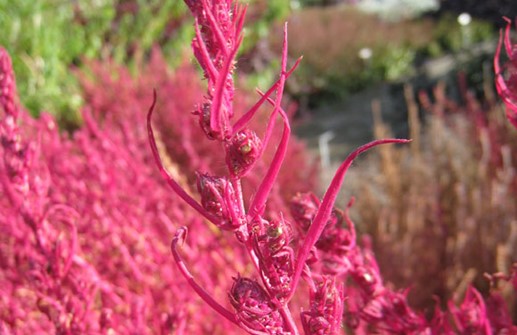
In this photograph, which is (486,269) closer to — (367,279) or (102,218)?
(102,218)

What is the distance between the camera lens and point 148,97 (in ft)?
11.1

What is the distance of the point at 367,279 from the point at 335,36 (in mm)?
8665

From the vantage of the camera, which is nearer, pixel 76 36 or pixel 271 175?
pixel 271 175

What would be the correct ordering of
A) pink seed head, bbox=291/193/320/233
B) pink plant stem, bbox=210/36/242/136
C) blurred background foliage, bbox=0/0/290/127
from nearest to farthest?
pink plant stem, bbox=210/36/242/136 < pink seed head, bbox=291/193/320/233 < blurred background foliage, bbox=0/0/290/127

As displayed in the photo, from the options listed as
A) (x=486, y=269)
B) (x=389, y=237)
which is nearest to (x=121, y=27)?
(x=389, y=237)

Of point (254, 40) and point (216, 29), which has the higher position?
point (254, 40)

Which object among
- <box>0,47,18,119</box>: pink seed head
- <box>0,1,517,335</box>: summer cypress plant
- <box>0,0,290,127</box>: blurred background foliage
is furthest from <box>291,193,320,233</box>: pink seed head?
<box>0,0,290,127</box>: blurred background foliage

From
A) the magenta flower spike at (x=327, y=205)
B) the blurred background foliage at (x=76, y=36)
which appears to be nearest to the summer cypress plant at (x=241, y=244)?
the magenta flower spike at (x=327, y=205)

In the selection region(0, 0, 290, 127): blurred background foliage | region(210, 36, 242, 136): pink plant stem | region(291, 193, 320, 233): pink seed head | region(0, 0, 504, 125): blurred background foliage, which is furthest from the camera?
region(0, 0, 504, 125): blurred background foliage

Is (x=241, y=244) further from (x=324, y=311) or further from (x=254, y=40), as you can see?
(x=254, y=40)

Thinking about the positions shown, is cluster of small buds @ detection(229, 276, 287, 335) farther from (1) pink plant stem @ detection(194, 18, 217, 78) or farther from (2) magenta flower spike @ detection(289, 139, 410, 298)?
(1) pink plant stem @ detection(194, 18, 217, 78)

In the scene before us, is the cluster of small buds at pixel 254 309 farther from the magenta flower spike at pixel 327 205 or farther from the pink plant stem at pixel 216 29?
the pink plant stem at pixel 216 29

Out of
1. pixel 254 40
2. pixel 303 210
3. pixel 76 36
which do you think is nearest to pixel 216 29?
pixel 303 210

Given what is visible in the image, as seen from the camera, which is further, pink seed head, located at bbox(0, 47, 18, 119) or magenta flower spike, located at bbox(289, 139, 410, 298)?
pink seed head, located at bbox(0, 47, 18, 119)
